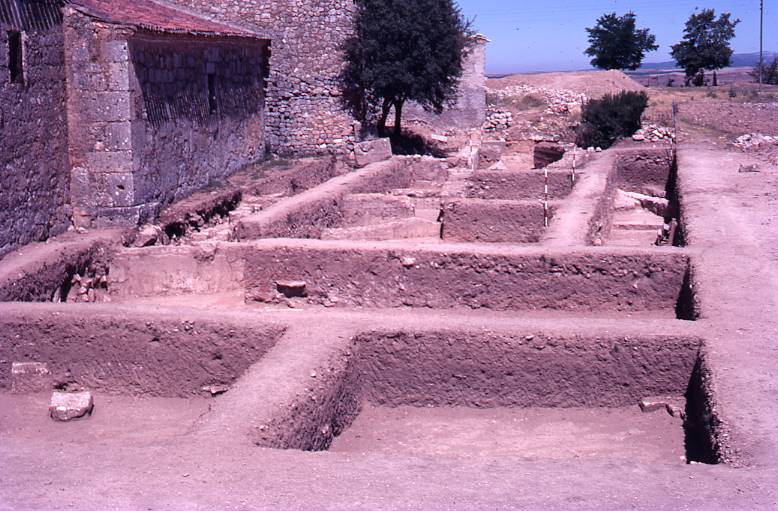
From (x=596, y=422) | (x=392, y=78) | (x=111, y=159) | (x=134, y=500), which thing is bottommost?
(x=596, y=422)

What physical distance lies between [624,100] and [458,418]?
19649 mm

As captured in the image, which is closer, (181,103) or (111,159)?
(111,159)

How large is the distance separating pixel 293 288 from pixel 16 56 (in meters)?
4.16

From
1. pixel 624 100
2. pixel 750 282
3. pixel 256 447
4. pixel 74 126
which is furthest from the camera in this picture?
pixel 624 100

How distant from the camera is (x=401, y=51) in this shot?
20750 mm

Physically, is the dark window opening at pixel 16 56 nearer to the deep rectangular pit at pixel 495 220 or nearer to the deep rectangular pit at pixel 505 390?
the deep rectangular pit at pixel 495 220

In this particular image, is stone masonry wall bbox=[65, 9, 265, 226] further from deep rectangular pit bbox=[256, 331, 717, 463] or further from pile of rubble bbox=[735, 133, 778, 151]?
pile of rubble bbox=[735, 133, 778, 151]

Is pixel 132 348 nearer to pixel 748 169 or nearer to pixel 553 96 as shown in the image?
pixel 748 169

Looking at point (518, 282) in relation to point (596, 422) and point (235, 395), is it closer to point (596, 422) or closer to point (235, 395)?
point (596, 422)

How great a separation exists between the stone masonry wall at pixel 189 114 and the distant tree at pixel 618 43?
120 feet

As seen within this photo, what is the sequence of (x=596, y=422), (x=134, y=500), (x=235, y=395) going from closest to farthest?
1. (x=134, y=500)
2. (x=235, y=395)
3. (x=596, y=422)

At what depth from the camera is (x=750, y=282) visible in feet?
25.9

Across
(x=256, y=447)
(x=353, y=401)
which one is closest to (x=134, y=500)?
(x=256, y=447)

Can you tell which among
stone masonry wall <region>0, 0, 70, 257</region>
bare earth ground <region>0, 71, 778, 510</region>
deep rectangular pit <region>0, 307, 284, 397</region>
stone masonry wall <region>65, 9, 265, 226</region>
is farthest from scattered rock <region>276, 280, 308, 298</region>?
stone masonry wall <region>65, 9, 265, 226</region>
